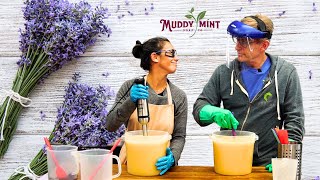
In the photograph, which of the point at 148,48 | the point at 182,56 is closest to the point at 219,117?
the point at 148,48

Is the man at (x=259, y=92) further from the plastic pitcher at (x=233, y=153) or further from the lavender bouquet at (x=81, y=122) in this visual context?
the lavender bouquet at (x=81, y=122)

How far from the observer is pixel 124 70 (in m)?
3.02

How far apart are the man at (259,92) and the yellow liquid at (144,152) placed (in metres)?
0.36

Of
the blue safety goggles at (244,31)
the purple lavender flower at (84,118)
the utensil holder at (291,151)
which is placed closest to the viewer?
the utensil holder at (291,151)

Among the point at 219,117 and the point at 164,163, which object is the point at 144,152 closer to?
the point at 164,163

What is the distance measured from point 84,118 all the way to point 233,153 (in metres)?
1.19

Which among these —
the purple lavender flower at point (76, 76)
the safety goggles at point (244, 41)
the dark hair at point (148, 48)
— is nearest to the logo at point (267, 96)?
the safety goggles at point (244, 41)

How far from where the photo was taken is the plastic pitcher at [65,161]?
1741mm

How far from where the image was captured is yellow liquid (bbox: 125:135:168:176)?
1864 millimetres

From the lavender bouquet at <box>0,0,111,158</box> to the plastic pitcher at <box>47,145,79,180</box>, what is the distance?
3.88 feet

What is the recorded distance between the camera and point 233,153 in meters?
1.88

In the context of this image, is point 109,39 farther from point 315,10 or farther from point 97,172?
point 97,172

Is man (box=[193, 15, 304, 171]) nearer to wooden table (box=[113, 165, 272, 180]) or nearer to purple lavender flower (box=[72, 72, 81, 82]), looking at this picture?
wooden table (box=[113, 165, 272, 180])

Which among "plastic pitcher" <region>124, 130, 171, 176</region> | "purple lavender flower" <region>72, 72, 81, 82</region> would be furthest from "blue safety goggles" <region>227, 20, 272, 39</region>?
"purple lavender flower" <region>72, 72, 81, 82</region>
